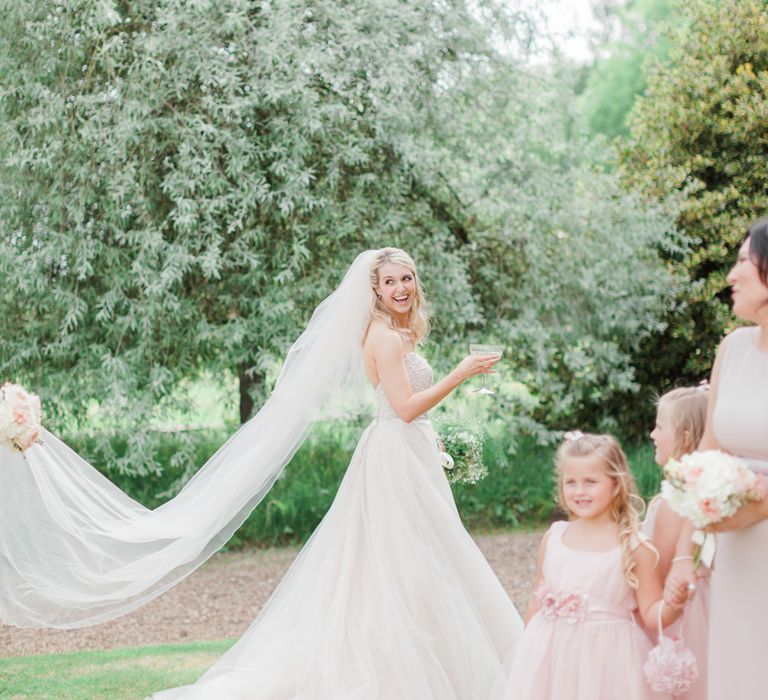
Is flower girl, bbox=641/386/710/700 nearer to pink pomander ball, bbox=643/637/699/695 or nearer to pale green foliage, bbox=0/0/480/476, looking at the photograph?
pink pomander ball, bbox=643/637/699/695

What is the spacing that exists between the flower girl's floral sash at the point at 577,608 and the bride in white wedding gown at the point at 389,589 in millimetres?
1130

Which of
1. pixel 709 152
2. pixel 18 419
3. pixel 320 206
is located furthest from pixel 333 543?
pixel 709 152

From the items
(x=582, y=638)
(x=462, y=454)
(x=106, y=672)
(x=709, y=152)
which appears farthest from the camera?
(x=709, y=152)

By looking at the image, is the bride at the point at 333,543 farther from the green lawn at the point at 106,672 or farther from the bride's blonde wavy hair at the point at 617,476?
the bride's blonde wavy hair at the point at 617,476

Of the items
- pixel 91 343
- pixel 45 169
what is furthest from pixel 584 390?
pixel 45 169

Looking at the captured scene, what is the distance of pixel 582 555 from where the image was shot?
11.8 ft

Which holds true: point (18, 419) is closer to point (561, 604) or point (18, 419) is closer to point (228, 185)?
point (561, 604)

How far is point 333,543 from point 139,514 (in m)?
0.97

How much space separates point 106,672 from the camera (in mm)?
6207

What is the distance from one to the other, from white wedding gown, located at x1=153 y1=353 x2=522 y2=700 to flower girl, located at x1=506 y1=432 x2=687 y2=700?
40.0 inches

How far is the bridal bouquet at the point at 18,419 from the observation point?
4.70 m

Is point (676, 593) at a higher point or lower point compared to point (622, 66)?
lower

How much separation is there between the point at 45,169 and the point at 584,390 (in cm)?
583

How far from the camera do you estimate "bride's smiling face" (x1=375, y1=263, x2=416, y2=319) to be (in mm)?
5043
